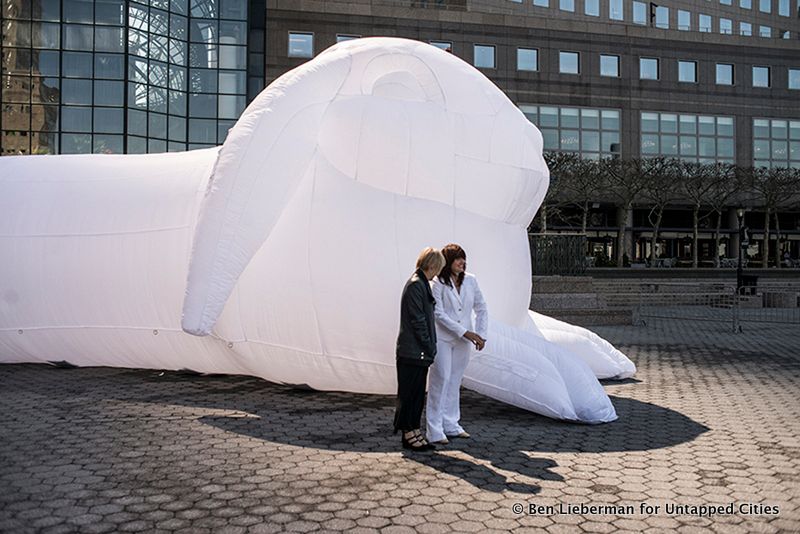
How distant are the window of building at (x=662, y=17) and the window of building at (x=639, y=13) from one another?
2103 mm

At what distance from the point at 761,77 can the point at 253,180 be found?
54.4m

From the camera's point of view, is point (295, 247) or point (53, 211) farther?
point (53, 211)

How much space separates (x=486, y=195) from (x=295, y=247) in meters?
1.91

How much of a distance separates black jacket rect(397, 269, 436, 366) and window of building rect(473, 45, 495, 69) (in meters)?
43.8

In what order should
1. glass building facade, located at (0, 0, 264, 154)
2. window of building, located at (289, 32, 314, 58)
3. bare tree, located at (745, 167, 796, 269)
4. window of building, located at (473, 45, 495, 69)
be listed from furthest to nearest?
1. window of building, located at (473, 45, 495, 69)
2. bare tree, located at (745, 167, 796, 269)
3. window of building, located at (289, 32, 314, 58)
4. glass building facade, located at (0, 0, 264, 154)

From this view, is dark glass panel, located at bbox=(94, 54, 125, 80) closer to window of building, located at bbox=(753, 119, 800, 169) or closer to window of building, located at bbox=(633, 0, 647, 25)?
window of building, located at bbox=(633, 0, 647, 25)

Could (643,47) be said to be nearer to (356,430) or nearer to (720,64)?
(720,64)

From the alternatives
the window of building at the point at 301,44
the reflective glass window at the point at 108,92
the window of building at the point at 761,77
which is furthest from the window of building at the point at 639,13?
the reflective glass window at the point at 108,92

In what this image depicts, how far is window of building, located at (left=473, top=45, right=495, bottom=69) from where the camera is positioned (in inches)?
1882

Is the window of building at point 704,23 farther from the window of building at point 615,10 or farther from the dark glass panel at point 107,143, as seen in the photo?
the dark glass panel at point 107,143

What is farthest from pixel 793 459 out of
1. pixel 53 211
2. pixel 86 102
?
pixel 86 102

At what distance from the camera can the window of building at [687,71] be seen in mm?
51562

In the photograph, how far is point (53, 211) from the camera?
31.0 ft

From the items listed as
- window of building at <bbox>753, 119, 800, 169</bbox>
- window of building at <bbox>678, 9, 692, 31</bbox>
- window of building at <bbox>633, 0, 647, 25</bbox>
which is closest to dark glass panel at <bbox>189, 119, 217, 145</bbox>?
window of building at <bbox>753, 119, 800, 169</bbox>
